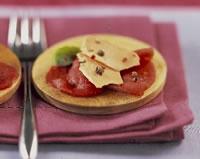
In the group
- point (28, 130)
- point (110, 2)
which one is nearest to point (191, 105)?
point (28, 130)

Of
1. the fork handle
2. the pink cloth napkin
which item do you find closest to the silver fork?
the fork handle

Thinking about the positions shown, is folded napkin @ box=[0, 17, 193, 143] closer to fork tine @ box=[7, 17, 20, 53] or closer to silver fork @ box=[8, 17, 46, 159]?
silver fork @ box=[8, 17, 46, 159]

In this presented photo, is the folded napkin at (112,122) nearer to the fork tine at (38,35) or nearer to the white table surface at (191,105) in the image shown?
the white table surface at (191,105)

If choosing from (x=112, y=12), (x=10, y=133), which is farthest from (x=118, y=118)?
(x=112, y=12)

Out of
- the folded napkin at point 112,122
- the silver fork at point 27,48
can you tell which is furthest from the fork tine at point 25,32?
the folded napkin at point 112,122

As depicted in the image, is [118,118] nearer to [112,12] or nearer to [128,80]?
[128,80]

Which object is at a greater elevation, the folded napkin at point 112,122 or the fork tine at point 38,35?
the fork tine at point 38,35

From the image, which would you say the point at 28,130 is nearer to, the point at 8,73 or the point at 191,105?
the point at 8,73
